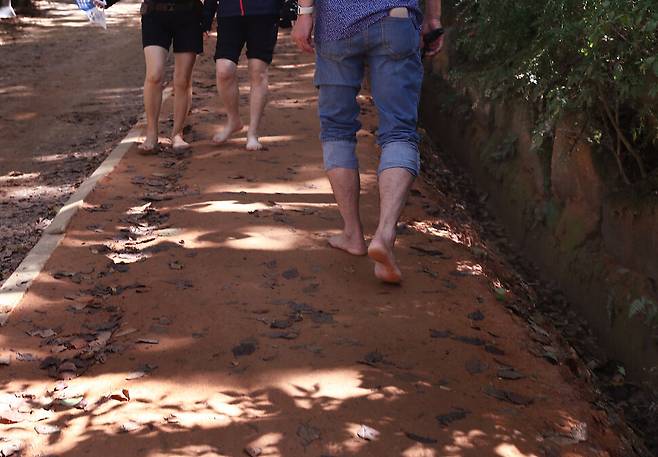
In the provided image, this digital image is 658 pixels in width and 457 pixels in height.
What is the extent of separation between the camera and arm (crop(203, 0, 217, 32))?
7.65 meters

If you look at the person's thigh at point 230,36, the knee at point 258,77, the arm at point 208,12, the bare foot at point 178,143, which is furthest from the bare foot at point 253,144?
the arm at point 208,12

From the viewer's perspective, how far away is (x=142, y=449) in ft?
11.8

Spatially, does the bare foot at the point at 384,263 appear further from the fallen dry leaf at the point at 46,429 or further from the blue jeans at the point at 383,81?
the fallen dry leaf at the point at 46,429

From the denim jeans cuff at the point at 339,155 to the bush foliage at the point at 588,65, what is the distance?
1144mm

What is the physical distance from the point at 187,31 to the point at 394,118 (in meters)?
3.17

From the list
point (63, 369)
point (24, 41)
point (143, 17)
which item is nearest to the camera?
point (63, 369)

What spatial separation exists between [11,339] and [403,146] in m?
2.09

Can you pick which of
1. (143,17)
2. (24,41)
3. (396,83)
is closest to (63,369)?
(396,83)

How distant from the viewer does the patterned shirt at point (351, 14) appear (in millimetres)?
4887

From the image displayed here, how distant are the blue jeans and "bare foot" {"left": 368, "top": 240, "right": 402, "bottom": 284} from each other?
17.0 inches

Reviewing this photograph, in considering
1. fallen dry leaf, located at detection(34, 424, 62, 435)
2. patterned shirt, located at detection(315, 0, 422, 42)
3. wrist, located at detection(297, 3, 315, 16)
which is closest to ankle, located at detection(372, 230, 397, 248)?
patterned shirt, located at detection(315, 0, 422, 42)

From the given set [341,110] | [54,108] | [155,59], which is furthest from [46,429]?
[54,108]

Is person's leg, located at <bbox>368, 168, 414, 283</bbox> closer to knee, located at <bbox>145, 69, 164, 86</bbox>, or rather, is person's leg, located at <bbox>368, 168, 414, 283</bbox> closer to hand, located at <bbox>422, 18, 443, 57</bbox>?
hand, located at <bbox>422, 18, 443, 57</bbox>

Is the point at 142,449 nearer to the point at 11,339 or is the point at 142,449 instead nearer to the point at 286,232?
the point at 11,339
